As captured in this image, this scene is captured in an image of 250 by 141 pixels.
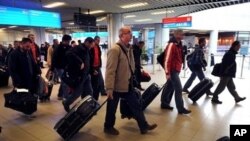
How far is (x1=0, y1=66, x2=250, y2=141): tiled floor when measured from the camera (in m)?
3.05

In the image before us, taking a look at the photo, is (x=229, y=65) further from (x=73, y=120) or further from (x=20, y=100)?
(x=20, y=100)

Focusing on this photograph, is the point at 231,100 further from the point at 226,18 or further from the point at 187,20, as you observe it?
the point at 226,18

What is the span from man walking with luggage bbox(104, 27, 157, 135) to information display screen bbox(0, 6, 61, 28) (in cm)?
579

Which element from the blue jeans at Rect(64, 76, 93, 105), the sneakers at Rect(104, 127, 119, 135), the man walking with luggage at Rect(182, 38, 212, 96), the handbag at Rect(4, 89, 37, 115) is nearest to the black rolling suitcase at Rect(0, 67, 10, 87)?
the handbag at Rect(4, 89, 37, 115)

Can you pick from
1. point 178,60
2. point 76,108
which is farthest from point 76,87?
point 178,60

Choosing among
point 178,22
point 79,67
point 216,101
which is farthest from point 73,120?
point 178,22

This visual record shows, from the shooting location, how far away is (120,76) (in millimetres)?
2861

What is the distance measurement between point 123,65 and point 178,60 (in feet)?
4.55

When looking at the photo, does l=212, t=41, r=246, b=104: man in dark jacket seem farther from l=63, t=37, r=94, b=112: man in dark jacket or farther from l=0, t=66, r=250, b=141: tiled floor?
l=63, t=37, r=94, b=112: man in dark jacket

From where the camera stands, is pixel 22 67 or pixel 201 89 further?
pixel 201 89

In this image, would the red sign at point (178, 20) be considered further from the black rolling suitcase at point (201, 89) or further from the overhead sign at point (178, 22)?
the black rolling suitcase at point (201, 89)

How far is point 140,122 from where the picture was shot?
306cm

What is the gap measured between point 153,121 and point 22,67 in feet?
7.94

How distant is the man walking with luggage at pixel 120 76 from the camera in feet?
9.12
